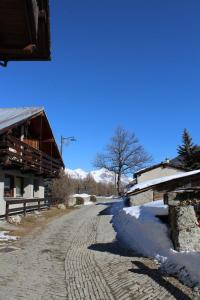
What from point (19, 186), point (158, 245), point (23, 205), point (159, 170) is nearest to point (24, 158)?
point (23, 205)

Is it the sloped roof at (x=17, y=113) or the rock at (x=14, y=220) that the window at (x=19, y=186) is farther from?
the rock at (x=14, y=220)

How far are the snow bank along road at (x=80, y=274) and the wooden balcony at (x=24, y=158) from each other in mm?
7407

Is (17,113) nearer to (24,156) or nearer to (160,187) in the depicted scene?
(24,156)

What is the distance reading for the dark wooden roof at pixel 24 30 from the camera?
6762mm

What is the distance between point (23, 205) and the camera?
24.4m

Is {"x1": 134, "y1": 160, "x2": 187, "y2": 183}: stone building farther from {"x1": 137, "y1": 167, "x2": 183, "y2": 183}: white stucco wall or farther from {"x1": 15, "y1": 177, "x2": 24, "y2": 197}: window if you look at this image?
{"x1": 15, "y1": 177, "x2": 24, "y2": 197}: window

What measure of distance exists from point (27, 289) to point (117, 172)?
6257 centimetres

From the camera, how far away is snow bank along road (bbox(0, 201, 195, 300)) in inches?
314

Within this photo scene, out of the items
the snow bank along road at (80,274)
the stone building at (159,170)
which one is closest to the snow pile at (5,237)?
the snow bank along road at (80,274)

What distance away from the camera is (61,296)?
7902mm

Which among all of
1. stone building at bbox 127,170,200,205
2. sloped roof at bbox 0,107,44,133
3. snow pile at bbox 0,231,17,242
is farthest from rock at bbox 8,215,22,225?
stone building at bbox 127,170,200,205

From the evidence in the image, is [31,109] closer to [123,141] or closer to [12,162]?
[12,162]

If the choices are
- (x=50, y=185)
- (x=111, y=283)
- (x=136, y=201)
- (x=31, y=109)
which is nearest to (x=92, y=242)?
(x=111, y=283)

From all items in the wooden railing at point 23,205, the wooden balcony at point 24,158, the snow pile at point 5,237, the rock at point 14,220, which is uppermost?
the wooden balcony at point 24,158
